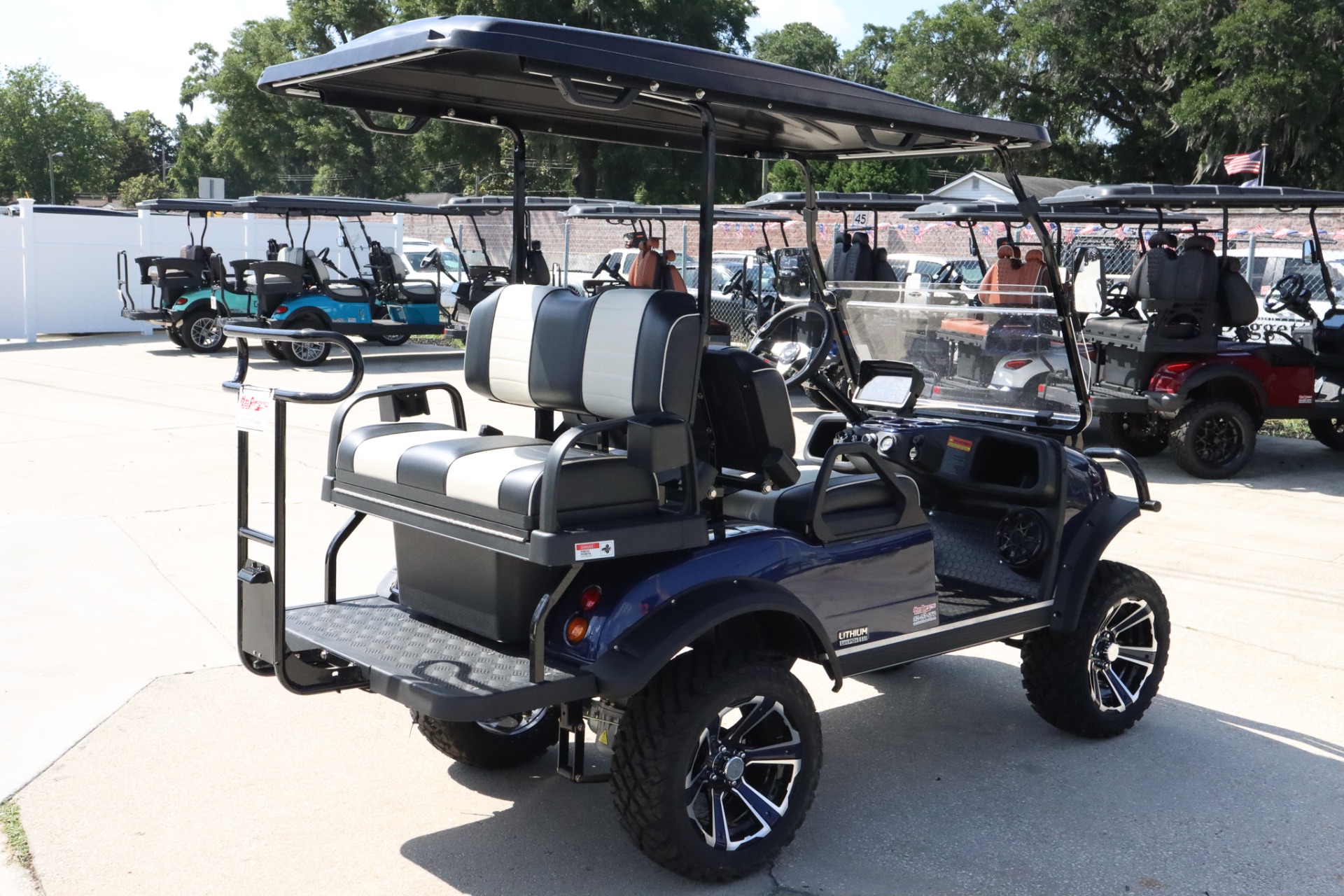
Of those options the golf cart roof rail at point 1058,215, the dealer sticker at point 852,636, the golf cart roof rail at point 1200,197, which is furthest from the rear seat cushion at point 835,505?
the golf cart roof rail at point 1058,215

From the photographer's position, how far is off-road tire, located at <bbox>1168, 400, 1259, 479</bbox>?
377 inches

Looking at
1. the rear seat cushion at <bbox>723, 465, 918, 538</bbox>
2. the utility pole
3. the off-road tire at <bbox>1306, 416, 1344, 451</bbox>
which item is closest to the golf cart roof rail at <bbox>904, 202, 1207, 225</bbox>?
the off-road tire at <bbox>1306, 416, 1344, 451</bbox>

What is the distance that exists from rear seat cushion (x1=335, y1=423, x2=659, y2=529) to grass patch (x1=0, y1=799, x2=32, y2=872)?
4.32ft

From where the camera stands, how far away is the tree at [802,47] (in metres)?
72.4

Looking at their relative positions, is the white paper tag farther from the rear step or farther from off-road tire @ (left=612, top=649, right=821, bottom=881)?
off-road tire @ (left=612, top=649, right=821, bottom=881)

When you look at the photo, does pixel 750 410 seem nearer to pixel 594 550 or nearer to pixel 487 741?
pixel 594 550

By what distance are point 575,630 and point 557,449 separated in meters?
0.52

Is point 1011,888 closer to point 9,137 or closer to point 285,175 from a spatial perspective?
point 285,175

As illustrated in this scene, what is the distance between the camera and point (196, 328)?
16.9 m

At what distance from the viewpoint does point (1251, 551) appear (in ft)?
24.2

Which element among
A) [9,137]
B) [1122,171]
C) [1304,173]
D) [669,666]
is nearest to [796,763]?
[669,666]

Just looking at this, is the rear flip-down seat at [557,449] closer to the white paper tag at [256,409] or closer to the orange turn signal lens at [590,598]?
the orange turn signal lens at [590,598]

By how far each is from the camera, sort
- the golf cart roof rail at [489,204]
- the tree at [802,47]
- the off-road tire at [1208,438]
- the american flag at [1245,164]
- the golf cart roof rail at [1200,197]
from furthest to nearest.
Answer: the tree at [802,47]
the american flag at [1245,164]
the golf cart roof rail at [489,204]
the off-road tire at [1208,438]
the golf cart roof rail at [1200,197]

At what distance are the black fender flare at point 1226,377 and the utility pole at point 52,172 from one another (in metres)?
75.2
